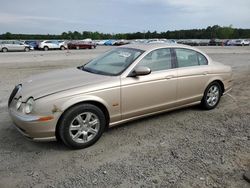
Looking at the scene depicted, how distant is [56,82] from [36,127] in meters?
Result: 0.85

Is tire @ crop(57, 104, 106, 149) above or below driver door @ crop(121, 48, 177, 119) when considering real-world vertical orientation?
below

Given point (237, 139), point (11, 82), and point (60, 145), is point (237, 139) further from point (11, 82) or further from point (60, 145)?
point (11, 82)

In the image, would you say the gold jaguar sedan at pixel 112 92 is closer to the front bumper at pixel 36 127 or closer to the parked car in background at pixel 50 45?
the front bumper at pixel 36 127

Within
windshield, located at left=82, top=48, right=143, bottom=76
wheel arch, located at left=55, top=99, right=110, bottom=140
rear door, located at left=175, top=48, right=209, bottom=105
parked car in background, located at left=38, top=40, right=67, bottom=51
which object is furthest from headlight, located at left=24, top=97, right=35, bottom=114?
parked car in background, located at left=38, top=40, right=67, bottom=51

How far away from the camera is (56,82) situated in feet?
13.9

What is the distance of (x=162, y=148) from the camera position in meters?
4.05

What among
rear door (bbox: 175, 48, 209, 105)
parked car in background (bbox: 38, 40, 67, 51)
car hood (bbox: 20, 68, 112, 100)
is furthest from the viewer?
parked car in background (bbox: 38, 40, 67, 51)

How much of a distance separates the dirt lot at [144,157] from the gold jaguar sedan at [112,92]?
11.5 inches

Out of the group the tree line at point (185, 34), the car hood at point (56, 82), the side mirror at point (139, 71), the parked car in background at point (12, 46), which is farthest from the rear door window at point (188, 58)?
the tree line at point (185, 34)

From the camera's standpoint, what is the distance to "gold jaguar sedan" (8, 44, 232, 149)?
3.79 meters

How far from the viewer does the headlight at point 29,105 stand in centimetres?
376

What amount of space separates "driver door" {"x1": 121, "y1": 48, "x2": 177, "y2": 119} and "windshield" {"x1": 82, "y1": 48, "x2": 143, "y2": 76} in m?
0.22

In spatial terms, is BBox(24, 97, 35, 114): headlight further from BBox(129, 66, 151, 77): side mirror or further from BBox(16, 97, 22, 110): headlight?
BBox(129, 66, 151, 77): side mirror

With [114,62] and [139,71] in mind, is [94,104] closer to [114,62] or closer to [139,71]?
[139,71]
